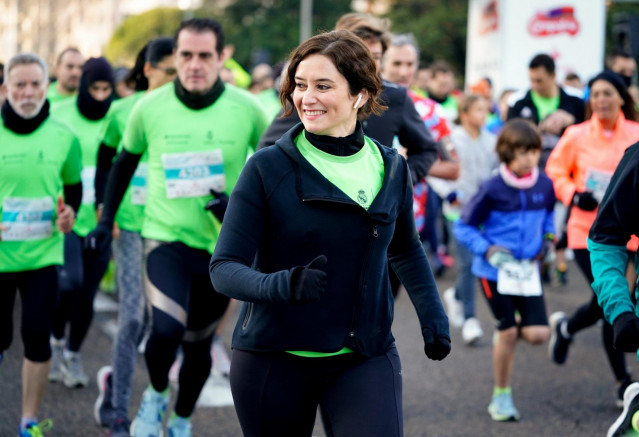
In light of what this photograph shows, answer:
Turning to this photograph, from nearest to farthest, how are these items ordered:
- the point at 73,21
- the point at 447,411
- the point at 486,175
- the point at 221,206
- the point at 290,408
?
the point at 290,408, the point at 221,206, the point at 447,411, the point at 486,175, the point at 73,21

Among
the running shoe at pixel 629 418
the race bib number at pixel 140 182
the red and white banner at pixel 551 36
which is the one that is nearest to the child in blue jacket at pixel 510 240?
the race bib number at pixel 140 182

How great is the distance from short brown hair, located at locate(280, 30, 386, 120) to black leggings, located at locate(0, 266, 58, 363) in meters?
2.46

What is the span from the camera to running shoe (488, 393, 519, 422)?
6.25 meters

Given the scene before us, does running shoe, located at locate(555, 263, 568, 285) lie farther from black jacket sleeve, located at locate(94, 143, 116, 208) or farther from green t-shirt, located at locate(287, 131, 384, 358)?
green t-shirt, located at locate(287, 131, 384, 358)

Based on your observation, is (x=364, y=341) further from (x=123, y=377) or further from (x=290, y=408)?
(x=123, y=377)

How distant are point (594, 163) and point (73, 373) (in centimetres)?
370

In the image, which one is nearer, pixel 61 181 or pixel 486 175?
pixel 61 181

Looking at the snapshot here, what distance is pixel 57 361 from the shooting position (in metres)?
7.15

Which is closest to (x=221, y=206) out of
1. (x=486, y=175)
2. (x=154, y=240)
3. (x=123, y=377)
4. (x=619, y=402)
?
(x=154, y=240)

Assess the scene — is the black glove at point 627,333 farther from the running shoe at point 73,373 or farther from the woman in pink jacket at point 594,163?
the running shoe at point 73,373

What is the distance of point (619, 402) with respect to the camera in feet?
21.4

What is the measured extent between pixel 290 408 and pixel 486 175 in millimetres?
6684

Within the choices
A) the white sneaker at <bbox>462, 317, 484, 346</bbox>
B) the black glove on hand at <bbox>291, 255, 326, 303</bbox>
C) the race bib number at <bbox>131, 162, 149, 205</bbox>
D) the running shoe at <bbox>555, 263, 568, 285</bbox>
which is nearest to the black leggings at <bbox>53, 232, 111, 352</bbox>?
the race bib number at <bbox>131, 162, 149, 205</bbox>

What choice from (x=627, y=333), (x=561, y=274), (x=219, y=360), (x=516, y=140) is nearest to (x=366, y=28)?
(x=516, y=140)
